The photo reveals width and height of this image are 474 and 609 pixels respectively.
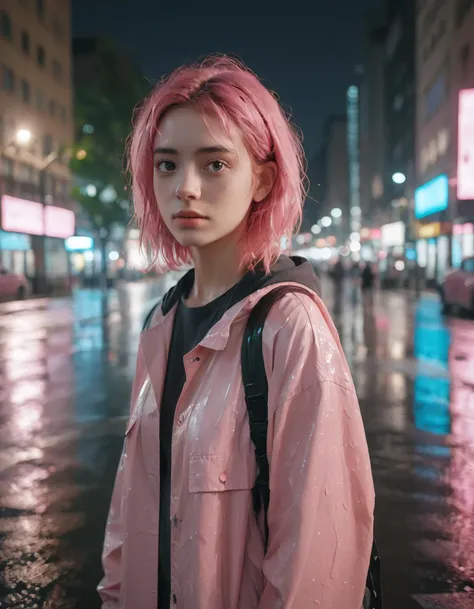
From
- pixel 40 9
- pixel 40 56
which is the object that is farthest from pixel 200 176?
pixel 40 9

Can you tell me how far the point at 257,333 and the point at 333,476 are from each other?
0.39m

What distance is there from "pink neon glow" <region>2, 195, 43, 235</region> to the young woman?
38073 mm

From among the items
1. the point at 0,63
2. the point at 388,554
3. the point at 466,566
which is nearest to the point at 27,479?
the point at 388,554

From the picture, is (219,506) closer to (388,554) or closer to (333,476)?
(333,476)

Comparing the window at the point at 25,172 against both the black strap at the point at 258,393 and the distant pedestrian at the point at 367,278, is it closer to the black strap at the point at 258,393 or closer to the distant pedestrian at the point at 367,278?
the distant pedestrian at the point at 367,278

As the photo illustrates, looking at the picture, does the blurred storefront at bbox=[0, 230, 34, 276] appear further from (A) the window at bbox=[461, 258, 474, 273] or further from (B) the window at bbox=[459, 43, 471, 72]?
(B) the window at bbox=[459, 43, 471, 72]

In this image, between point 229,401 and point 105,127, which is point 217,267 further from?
point 105,127

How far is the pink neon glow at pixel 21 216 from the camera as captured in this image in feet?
125

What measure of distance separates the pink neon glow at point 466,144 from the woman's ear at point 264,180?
31824mm

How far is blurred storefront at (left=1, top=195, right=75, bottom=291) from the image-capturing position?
38.9 metres

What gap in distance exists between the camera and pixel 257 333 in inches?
68.4

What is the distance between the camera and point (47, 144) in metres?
53.8

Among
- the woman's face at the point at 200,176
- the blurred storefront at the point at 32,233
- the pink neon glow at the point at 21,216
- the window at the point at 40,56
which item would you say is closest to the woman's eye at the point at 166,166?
the woman's face at the point at 200,176

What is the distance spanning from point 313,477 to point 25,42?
53184mm
